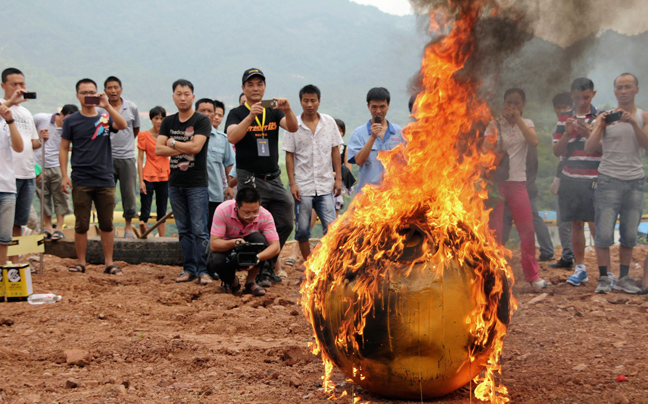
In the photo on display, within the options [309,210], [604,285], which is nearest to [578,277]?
[604,285]

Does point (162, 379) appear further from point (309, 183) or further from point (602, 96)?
point (602, 96)

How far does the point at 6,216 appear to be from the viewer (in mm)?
6926

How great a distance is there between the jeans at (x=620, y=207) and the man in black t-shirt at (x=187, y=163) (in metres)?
5.12

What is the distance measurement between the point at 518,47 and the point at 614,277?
14.5ft

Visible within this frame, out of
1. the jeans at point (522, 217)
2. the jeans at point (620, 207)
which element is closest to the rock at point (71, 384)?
the jeans at point (522, 217)

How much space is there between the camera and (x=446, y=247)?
11.2ft

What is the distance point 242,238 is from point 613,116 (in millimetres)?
4849

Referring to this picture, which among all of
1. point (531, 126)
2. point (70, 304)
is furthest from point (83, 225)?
point (531, 126)

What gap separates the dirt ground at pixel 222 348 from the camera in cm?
374

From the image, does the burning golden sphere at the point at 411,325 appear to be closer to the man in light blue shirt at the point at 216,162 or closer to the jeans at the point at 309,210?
the jeans at the point at 309,210

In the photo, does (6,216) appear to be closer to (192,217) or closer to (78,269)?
(78,269)

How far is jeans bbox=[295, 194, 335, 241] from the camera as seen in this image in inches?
298

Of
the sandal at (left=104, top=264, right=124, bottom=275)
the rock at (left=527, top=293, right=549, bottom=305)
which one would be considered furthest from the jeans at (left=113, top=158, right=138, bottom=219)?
the rock at (left=527, top=293, right=549, bottom=305)

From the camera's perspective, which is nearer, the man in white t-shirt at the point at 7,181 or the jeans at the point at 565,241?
the man in white t-shirt at the point at 7,181
